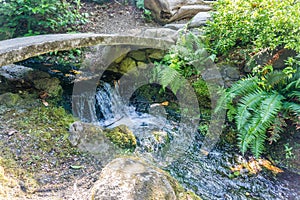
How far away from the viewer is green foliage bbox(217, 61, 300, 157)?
2.99 metres

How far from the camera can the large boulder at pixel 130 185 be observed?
1.74 m

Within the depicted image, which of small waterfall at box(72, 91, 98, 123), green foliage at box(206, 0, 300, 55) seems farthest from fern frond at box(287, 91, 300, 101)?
small waterfall at box(72, 91, 98, 123)

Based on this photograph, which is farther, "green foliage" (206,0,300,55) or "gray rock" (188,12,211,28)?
"gray rock" (188,12,211,28)

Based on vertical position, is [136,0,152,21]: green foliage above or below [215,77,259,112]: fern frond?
above

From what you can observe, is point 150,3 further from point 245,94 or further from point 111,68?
point 245,94

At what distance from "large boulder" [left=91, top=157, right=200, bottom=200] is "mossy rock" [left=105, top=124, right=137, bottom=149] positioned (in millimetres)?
1185

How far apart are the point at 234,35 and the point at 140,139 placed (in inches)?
82.0

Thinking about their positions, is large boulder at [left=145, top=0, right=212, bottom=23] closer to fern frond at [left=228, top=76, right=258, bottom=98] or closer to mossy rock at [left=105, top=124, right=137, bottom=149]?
fern frond at [left=228, top=76, right=258, bottom=98]

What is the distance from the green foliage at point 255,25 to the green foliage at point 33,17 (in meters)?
3.10

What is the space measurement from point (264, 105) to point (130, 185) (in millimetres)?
2008

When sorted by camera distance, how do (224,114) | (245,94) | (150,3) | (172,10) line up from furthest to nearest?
1. (150,3)
2. (172,10)
3. (224,114)
4. (245,94)

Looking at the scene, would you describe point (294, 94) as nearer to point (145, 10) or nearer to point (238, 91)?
point (238, 91)

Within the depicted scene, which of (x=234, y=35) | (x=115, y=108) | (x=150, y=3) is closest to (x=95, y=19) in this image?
(x=150, y=3)

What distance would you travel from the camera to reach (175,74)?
394 centimetres
